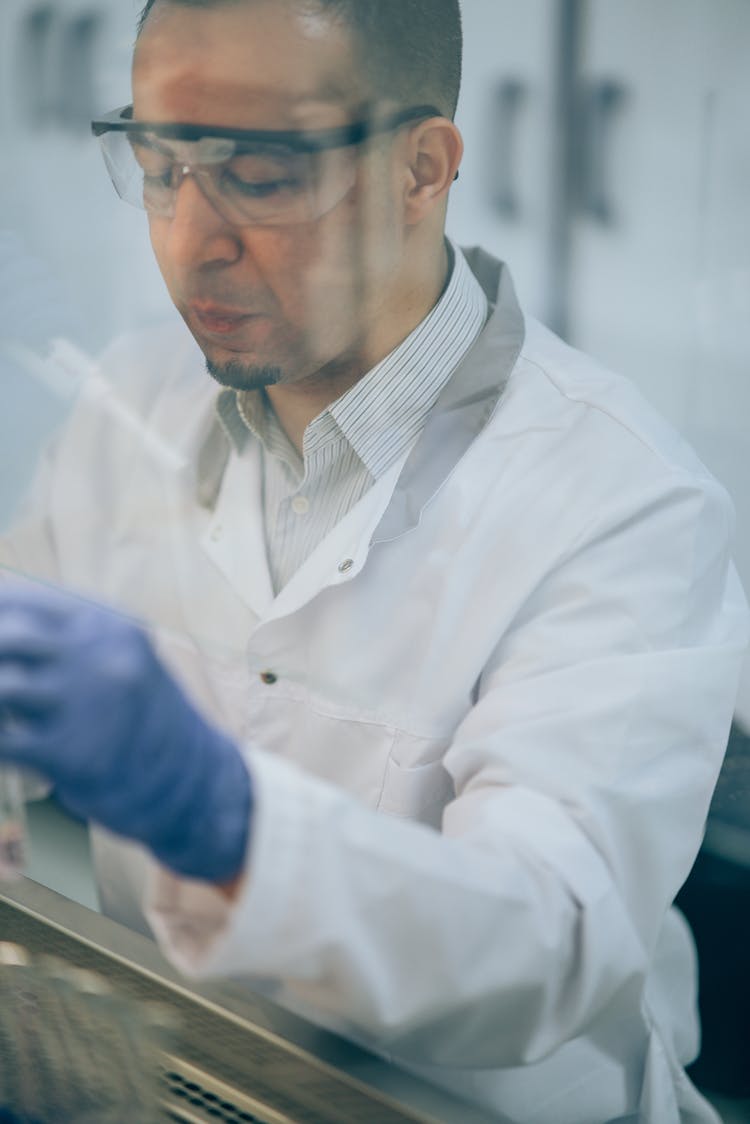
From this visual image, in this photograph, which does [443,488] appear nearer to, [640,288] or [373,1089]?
[640,288]

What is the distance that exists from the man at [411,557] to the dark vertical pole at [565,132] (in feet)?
0.28

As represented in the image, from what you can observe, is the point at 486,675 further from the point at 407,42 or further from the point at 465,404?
the point at 407,42

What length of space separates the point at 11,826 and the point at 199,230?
0.60 metres

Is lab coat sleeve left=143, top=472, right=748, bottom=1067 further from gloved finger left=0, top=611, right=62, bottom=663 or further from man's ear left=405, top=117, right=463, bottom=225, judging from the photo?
man's ear left=405, top=117, right=463, bottom=225

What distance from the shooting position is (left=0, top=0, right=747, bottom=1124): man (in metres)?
0.97

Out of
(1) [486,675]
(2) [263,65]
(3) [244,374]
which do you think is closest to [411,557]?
(1) [486,675]

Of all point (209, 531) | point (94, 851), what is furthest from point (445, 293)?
point (94, 851)

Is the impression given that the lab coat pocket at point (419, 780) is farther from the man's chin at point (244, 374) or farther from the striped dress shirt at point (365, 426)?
the man's chin at point (244, 374)

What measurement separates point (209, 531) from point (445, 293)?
0.36 metres

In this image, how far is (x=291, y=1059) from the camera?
100cm

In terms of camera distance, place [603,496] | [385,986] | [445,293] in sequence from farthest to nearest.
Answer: [445,293] → [603,496] → [385,986]

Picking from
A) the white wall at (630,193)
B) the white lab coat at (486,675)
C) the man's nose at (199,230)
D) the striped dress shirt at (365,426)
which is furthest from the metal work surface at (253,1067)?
the man's nose at (199,230)

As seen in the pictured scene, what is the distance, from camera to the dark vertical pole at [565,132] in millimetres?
1150

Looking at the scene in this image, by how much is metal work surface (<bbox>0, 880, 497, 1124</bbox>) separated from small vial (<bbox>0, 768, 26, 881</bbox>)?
93 mm
